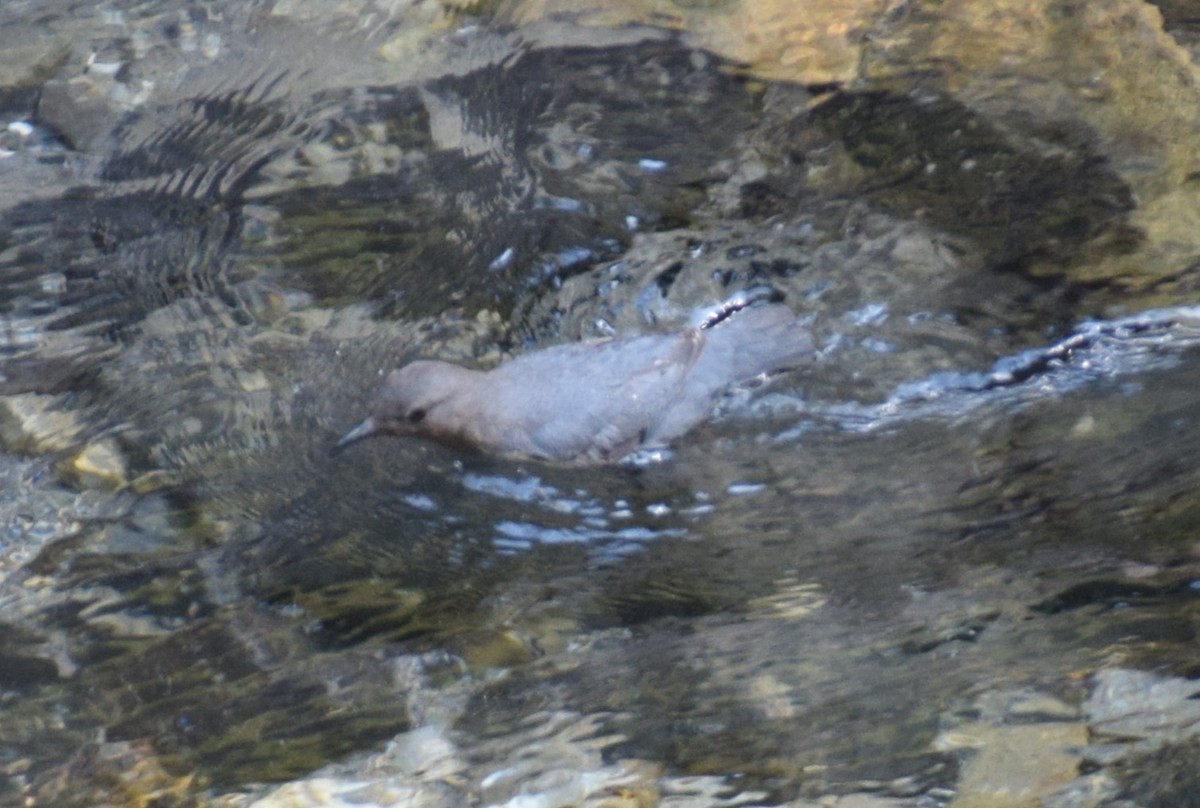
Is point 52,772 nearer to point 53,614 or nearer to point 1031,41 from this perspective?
point 53,614

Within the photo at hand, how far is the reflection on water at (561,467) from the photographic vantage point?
4.19 metres

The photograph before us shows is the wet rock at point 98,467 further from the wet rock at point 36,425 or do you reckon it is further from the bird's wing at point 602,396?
the bird's wing at point 602,396

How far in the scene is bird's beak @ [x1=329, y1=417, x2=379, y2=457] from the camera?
5.21 meters

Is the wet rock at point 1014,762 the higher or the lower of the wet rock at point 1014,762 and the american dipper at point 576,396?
the lower

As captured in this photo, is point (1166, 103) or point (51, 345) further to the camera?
point (1166, 103)

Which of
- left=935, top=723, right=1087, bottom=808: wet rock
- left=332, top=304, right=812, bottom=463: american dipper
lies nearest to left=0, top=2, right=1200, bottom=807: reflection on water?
left=935, top=723, right=1087, bottom=808: wet rock

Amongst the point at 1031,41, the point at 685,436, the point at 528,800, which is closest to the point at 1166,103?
the point at 1031,41

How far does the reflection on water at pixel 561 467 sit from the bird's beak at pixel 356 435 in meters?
0.07

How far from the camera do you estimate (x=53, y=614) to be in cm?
456

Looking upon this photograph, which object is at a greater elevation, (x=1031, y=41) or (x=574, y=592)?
(x=1031, y=41)

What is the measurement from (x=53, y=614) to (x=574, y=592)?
6.34 feet

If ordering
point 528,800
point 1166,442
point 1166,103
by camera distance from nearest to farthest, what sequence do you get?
point 528,800 → point 1166,442 → point 1166,103

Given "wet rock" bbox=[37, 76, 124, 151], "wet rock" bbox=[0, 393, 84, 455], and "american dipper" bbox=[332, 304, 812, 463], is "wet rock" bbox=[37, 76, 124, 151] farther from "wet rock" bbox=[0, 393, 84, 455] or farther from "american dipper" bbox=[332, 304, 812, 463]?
"american dipper" bbox=[332, 304, 812, 463]

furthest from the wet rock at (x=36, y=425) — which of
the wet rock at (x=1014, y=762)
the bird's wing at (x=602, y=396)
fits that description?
the wet rock at (x=1014, y=762)
